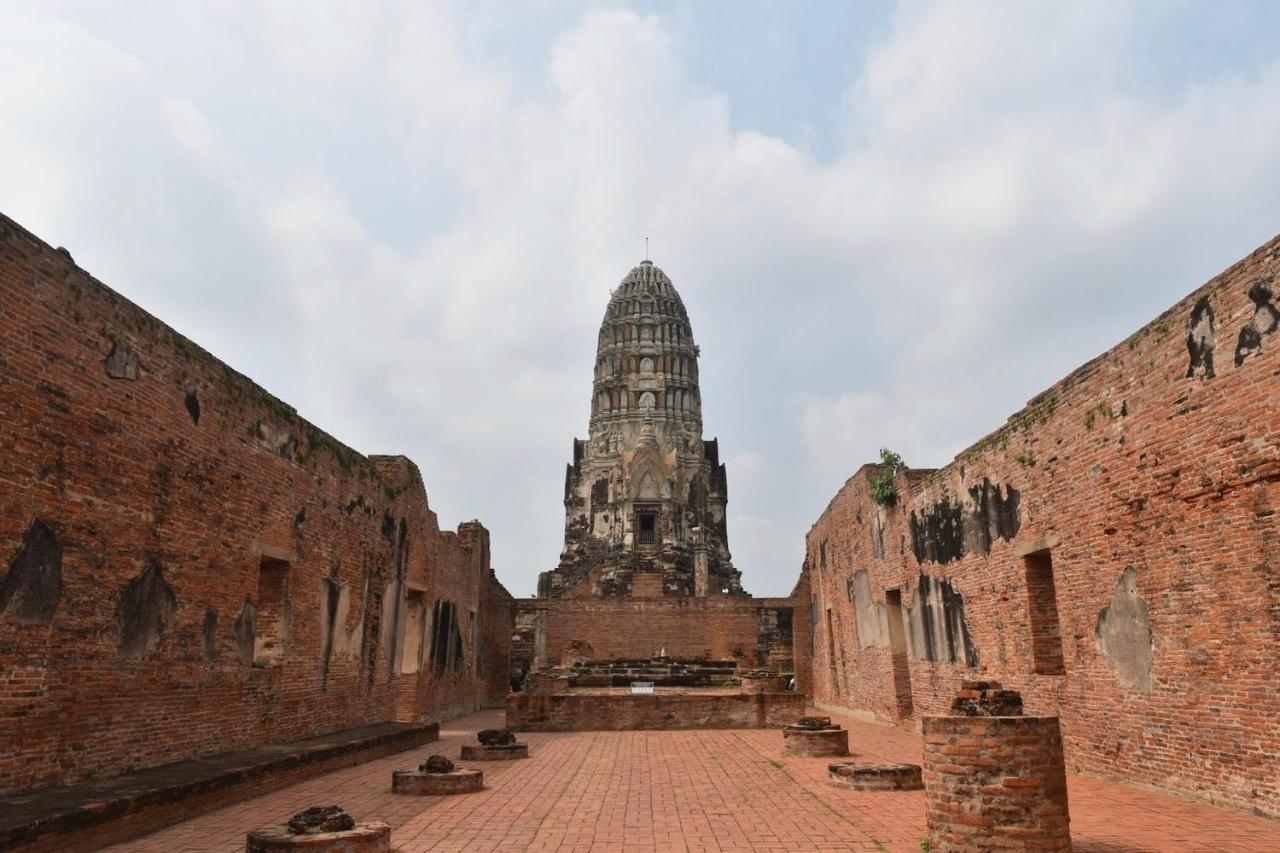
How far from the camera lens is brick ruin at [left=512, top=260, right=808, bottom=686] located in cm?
2692

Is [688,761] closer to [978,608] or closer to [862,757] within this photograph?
[862,757]

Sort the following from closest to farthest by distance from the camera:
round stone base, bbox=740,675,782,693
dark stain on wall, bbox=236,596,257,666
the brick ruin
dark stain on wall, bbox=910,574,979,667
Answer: dark stain on wall, bbox=236,596,257,666 → dark stain on wall, bbox=910,574,979,667 → round stone base, bbox=740,675,782,693 → the brick ruin

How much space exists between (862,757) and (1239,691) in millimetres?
5187

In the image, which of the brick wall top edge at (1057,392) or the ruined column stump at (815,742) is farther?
the ruined column stump at (815,742)

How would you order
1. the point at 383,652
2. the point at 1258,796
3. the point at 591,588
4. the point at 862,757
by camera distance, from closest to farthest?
the point at 1258,796 < the point at 862,757 < the point at 383,652 < the point at 591,588

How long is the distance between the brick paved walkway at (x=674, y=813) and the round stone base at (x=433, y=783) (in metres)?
0.16

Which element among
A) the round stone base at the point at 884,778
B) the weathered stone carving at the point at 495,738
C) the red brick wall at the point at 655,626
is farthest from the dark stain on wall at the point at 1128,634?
the red brick wall at the point at 655,626

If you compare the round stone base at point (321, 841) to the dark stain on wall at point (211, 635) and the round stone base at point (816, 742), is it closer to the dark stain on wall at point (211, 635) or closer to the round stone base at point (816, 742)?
the dark stain on wall at point (211, 635)

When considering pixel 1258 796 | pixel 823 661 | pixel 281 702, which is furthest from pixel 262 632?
pixel 823 661

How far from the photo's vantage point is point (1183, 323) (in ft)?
25.6

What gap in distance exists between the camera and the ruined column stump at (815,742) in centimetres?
1138

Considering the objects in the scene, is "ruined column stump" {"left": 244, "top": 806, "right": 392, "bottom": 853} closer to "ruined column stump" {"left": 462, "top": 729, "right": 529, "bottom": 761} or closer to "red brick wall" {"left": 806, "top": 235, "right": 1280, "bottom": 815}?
"ruined column stump" {"left": 462, "top": 729, "right": 529, "bottom": 761}

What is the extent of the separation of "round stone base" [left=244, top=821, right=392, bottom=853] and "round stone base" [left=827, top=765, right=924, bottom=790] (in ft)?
15.3

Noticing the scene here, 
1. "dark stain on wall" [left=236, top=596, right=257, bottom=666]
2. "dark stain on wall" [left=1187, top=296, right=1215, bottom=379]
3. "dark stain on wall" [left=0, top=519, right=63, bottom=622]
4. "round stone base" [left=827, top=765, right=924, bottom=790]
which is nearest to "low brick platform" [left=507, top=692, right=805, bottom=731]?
"dark stain on wall" [left=236, top=596, right=257, bottom=666]
